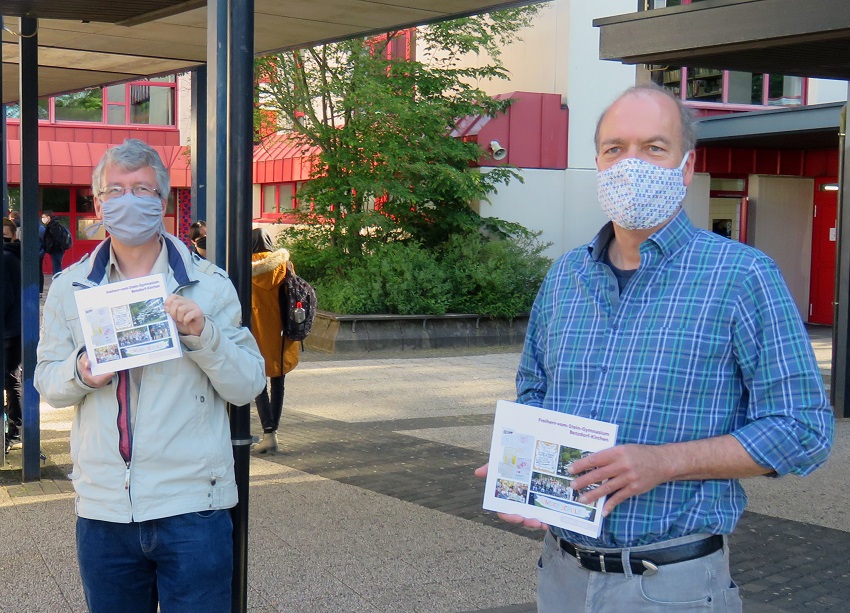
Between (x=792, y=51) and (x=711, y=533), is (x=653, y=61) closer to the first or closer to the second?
(x=792, y=51)

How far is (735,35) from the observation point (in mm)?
6910

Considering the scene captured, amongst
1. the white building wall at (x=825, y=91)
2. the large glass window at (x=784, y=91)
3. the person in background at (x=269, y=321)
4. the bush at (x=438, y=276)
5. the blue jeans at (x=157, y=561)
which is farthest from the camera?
the large glass window at (x=784, y=91)

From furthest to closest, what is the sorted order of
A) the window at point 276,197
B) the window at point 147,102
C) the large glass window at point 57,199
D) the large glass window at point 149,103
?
the large glass window at point 149,103 → the window at point 147,102 → the large glass window at point 57,199 → the window at point 276,197

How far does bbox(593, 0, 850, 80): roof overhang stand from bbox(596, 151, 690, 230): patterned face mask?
4.41m

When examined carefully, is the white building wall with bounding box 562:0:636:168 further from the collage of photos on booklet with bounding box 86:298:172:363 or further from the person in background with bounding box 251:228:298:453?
the collage of photos on booklet with bounding box 86:298:172:363

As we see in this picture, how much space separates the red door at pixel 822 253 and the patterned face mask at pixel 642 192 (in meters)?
21.1

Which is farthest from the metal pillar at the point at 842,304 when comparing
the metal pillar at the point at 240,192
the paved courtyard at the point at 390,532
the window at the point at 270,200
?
the window at the point at 270,200

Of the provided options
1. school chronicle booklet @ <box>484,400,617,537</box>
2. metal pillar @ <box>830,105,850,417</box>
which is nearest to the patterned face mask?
school chronicle booklet @ <box>484,400,617,537</box>

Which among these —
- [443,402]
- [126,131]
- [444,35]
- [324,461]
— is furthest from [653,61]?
[126,131]

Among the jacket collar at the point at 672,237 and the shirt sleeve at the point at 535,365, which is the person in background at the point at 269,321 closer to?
the shirt sleeve at the point at 535,365

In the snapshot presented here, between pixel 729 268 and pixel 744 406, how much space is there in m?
0.31

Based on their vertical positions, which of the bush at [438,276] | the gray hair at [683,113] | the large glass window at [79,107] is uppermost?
the large glass window at [79,107]

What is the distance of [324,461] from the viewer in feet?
27.9

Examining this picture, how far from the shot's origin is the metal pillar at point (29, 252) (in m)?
7.31
